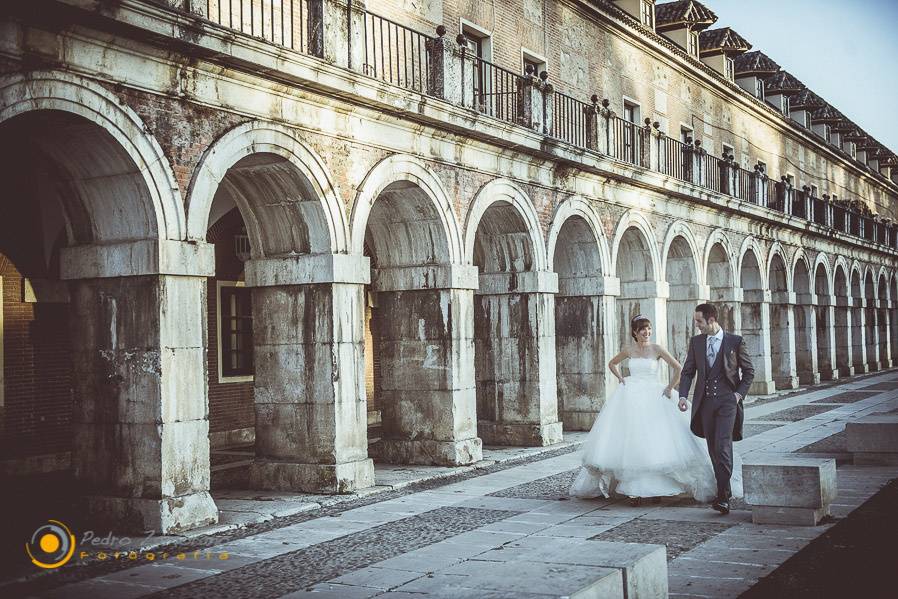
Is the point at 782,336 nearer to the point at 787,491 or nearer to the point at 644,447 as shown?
the point at 644,447

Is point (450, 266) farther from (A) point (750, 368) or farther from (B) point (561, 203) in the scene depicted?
(A) point (750, 368)

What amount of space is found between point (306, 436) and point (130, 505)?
2433 mm

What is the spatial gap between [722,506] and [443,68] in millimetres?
6894

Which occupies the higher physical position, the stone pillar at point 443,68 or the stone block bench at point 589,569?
the stone pillar at point 443,68

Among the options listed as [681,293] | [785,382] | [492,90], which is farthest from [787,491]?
[785,382]

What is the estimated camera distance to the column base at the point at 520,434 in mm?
14594

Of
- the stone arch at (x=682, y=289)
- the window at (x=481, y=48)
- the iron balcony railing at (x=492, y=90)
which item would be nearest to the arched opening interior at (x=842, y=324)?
the iron balcony railing at (x=492, y=90)

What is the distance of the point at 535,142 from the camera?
47.3 ft

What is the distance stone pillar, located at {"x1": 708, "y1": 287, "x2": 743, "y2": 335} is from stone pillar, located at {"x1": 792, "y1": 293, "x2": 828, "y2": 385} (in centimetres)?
654

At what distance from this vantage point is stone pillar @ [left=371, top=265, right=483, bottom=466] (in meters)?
12.6

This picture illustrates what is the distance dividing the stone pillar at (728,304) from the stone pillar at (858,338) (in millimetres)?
13025

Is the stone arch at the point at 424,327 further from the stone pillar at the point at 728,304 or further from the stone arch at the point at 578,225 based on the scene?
the stone pillar at the point at 728,304

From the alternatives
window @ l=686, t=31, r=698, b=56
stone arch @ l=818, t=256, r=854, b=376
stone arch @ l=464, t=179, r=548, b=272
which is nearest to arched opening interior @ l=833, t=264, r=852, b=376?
Result: stone arch @ l=818, t=256, r=854, b=376

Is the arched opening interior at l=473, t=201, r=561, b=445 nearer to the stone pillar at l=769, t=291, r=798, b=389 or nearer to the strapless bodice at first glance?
the strapless bodice
